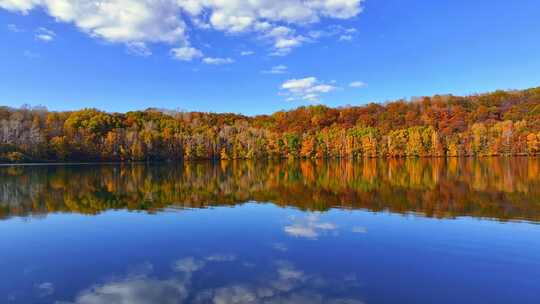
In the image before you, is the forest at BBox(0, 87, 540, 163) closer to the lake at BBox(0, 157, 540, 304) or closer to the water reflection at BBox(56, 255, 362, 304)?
the lake at BBox(0, 157, 540, 304)

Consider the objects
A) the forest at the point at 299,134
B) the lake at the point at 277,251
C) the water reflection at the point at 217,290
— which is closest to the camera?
the water reflection at the point at 217,290

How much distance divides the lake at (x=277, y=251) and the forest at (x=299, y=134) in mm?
65545

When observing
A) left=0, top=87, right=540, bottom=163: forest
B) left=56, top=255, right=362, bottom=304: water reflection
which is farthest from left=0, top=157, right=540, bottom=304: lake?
left=0, top=87, right=540, bottom=163: forest

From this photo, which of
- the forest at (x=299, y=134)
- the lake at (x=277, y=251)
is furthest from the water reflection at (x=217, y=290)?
the forest at (x=299, y=134)

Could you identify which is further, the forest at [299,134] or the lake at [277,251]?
the forest at [299,134]

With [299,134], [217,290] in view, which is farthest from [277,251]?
[299,134]

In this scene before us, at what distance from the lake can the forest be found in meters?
65.5

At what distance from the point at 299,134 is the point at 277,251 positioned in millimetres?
97603

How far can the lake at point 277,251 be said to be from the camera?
696cm

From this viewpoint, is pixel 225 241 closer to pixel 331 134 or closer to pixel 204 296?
pixel 204 296

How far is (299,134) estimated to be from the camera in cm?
10662

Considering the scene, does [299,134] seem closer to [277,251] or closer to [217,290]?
[277,251]

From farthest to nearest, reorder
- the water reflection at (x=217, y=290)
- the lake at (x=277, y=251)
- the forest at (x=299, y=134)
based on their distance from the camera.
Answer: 1. the forest at (x=299, y=134)
2. the lake at (x=277, y=251)
3. the water reflection at (x=217, y=290)

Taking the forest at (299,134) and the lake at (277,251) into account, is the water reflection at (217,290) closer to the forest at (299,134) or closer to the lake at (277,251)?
the lake at (277,251)
